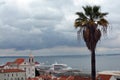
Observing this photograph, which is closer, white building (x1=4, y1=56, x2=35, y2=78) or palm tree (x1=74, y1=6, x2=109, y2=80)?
palm tree (x1=74, y1=6, x2=109, y2=80)

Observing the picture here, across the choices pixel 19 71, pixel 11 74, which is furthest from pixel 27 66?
pixel 11 74

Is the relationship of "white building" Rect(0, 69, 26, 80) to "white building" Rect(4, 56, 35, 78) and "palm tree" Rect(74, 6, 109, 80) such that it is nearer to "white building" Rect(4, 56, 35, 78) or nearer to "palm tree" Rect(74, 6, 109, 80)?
"white building" Rect(4, 56, 35, 78)

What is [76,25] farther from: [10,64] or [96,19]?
[10,64]

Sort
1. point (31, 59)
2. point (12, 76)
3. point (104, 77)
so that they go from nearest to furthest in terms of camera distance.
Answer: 1. point (104, 77)
2. point (12, 76)
3. point (31, 59)

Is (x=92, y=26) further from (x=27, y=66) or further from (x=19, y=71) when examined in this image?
(x=27, y=66)

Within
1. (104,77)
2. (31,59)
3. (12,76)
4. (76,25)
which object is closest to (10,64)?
(31,59)

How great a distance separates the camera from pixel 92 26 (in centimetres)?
1566

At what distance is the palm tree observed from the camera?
614 inches

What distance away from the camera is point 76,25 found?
16062 mm

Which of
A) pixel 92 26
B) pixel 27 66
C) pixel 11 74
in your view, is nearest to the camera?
pixel 92 26

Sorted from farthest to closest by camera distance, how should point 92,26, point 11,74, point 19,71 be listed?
1. point 19,71
2. point 11,74
3. point 92,26

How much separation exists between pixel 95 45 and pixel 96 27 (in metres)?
0.89

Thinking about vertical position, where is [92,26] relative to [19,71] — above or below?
above

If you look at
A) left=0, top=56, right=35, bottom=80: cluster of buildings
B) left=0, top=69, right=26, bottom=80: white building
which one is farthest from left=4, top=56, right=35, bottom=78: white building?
left=0, top=69, right=26, bottom=80: white building
